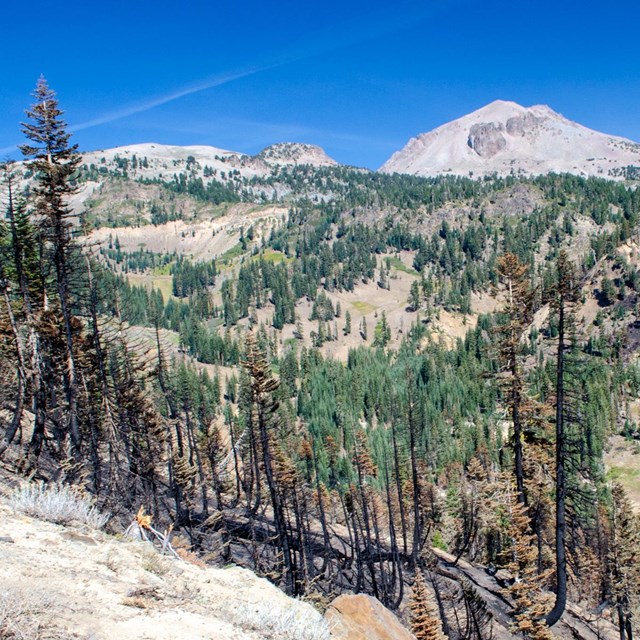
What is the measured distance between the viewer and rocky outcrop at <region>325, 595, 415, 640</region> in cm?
1031

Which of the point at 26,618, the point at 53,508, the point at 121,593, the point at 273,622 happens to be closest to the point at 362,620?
the point at 273,622

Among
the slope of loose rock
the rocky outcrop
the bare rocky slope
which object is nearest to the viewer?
the bare rocky slope

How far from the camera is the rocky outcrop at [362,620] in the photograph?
1031cm

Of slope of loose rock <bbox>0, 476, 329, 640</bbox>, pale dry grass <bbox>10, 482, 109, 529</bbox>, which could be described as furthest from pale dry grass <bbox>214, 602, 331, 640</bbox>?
pale dry grass <bbox>10, 482, 109, 529</bbox>

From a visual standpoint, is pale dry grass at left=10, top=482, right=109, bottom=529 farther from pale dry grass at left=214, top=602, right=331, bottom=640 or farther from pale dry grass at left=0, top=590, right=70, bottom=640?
pale dry grass at left=0, top=590, right=70, bottom=640

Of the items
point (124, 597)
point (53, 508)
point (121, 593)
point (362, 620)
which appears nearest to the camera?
point (124, 597)

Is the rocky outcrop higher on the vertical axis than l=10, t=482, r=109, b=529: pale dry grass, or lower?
lower

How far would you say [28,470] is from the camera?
20.2m

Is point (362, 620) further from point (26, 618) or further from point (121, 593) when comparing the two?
point (26, 618)

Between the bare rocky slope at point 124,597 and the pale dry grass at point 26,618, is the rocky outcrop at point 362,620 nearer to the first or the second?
the bare rocky slope at point 124,597

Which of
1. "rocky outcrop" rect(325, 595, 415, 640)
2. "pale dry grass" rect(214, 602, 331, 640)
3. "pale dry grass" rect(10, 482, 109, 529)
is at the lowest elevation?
"rocky outcrop" rect(325, 595, 415, 640)

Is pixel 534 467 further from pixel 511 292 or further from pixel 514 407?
pixel 511 292

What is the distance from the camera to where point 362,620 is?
1120cm

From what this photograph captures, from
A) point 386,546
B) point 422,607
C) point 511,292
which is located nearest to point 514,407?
point 511,292
